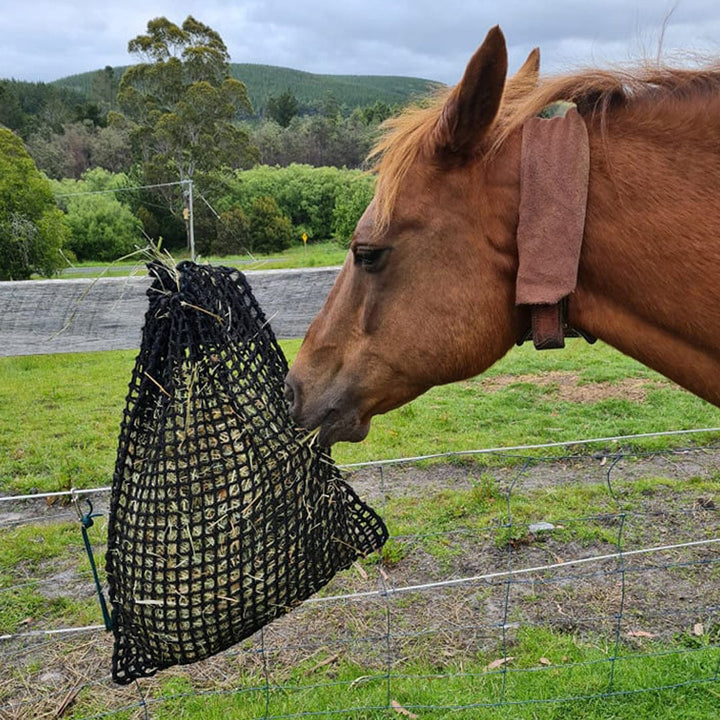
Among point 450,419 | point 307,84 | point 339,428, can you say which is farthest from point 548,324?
point 307,84

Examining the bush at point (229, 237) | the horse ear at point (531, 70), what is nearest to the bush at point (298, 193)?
the bush at point (229, 237)

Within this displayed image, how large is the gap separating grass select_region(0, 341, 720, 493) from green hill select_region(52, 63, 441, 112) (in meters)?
137

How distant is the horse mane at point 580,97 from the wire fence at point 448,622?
1.60m

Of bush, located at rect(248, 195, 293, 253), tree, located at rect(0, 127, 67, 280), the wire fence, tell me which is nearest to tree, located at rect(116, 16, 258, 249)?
bush, located at rect(248, 195, 293, 253)

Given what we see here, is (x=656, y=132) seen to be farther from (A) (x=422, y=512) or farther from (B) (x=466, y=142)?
(A) (x=422, y=512)

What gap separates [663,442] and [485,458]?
167 cm

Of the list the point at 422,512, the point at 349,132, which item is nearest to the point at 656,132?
the point at 422,512

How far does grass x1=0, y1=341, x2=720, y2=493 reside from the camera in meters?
5.64

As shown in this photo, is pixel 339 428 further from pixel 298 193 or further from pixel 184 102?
pixel 298 193

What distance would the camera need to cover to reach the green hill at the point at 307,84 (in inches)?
5635

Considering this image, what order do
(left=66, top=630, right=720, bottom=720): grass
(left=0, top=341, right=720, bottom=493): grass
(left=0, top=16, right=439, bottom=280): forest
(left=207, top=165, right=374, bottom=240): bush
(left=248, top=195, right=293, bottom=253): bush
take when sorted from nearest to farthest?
1. (left=66, top=630, right=720, bottom=720): grass
2. (left=0, top=341, right=720, bottom=493): grass
3. (left=0, top=16, right=439, bottom=280): forest
4. (left=248, top=195, right=293, bottom=253): bush
5. (left=207, top=165, right=374, bottom=240): bush

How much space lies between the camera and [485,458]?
5.38m

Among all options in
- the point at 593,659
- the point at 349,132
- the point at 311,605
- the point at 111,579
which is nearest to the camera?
the point at 111,579

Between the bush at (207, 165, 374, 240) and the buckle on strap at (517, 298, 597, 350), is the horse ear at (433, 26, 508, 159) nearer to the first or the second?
the buckle on strap at (517, 298, 597, 350)
